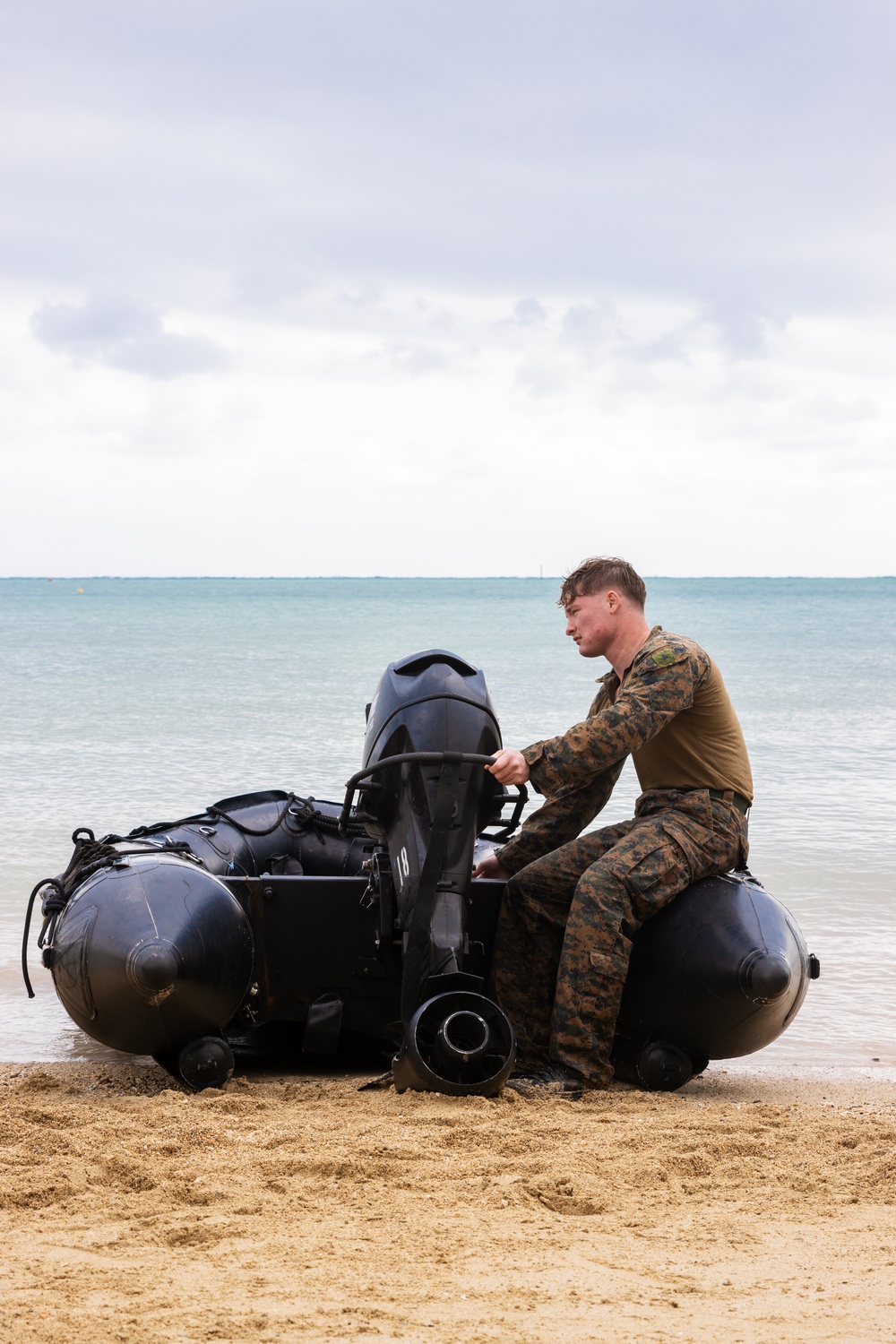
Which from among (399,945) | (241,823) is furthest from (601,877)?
(241,823)

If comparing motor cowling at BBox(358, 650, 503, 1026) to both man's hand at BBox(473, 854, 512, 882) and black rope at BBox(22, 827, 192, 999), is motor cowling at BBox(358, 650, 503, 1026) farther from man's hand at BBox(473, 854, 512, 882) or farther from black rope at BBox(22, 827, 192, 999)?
black rope at BBox(22, 827, 192, 999)

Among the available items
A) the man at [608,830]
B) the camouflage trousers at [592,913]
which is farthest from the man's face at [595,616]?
the camouflage trousers at [592,913]

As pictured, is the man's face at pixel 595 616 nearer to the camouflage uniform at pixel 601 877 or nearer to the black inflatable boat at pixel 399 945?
the camouflage uniform at pixel 601 877

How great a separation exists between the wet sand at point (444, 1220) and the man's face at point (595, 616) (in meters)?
1.71

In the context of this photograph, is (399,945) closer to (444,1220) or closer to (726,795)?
(726,795)

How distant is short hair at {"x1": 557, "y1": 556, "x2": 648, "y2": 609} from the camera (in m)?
5.09

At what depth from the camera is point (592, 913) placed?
15.7ft

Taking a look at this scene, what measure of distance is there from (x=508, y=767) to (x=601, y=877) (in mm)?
619

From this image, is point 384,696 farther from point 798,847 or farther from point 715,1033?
point 798,847

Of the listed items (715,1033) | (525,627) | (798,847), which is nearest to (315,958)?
(715,1033)

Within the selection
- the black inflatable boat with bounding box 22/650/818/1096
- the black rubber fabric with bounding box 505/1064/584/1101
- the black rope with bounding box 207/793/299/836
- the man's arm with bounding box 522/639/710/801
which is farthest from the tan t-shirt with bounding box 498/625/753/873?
the black rope with bounding box 207/793/299/836

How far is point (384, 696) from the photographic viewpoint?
207 inches

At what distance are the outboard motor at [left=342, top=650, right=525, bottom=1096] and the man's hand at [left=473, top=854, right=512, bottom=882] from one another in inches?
20.9

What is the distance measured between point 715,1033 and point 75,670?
98.8ft
